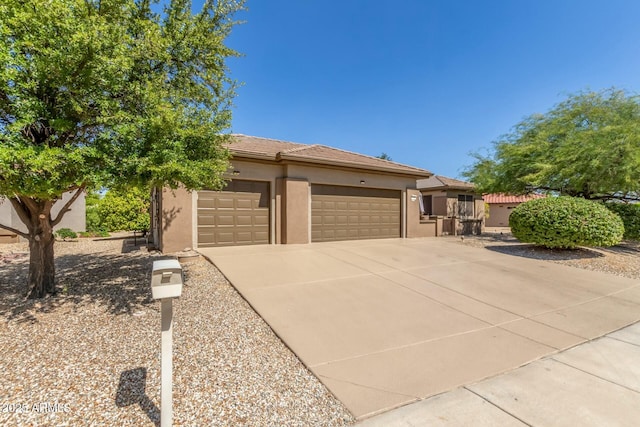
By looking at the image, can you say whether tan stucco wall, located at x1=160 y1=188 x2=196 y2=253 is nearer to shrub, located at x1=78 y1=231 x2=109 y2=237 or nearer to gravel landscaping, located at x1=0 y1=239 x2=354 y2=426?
gravel landscaping, located at x1=0 y1=239 x2=354 y2=426

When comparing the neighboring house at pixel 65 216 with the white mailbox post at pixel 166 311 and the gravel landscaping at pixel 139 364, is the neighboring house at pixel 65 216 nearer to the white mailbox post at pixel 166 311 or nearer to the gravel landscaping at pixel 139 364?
the gravel landscaping at pixel 139 364

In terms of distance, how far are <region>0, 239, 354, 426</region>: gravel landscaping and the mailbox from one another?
1.06 metres

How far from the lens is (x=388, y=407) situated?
2.49 m

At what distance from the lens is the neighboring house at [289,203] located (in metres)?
9.27

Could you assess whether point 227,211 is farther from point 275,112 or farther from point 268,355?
point 275,112

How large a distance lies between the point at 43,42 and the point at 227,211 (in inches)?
261

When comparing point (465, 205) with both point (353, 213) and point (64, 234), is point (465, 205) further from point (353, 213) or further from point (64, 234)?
point (64, 234)

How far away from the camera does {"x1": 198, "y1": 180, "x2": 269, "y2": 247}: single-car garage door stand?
9.51m

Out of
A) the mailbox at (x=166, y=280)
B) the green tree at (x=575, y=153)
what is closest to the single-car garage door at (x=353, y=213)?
the green tree at (x=575, y=153)

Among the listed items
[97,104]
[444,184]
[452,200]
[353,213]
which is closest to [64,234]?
[97,104]

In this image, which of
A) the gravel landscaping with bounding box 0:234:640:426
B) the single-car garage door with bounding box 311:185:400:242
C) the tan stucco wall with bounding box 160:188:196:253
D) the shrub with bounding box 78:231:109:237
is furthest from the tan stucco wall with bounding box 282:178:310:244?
the shrub with bounding box 78:231:109:237

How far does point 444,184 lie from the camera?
63.6ft

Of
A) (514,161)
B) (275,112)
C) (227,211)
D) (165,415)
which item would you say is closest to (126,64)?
(165,415)

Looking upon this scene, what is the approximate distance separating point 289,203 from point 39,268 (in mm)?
6956
